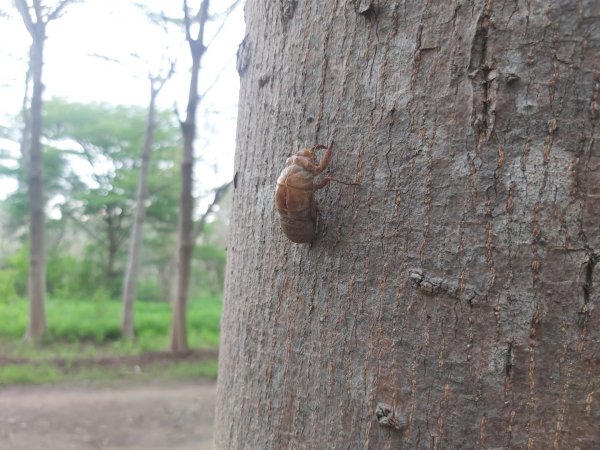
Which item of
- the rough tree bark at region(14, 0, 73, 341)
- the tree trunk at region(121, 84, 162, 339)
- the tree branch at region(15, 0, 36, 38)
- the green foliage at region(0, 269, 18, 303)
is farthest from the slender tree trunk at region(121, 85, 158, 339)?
the green foliage at region(0, 269, 18, 303)

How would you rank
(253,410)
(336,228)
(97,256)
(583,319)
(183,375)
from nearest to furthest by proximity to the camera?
1. (583,319)
2. (336,228)
3. (253,410)
4. (183,375)
5. (97,256)

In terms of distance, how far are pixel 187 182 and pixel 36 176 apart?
2.94 m

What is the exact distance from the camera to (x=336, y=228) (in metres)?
0.91

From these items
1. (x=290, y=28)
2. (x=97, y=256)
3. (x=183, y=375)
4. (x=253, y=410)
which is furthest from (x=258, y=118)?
(x=97, y=256)

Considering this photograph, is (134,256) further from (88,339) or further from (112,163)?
(112,163)

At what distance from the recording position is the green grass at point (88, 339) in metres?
7.92

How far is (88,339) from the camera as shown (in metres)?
10.2

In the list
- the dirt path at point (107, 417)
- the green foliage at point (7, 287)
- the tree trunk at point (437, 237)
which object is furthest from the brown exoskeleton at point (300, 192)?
the green foliage at point (7, 287)

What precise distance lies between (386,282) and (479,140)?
0.27 meters

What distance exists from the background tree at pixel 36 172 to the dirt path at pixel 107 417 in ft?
7.57

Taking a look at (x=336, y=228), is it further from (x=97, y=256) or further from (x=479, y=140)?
(x=97, y=256)

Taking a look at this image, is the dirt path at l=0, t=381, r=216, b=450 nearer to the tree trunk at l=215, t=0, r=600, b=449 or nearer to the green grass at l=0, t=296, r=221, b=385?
the green grass at l=0, t=296, r=221, b=385

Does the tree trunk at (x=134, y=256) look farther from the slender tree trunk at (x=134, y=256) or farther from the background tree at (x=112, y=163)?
the background tree at (x=112, y=163)

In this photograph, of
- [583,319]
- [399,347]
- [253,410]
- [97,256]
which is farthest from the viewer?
[97,256]
